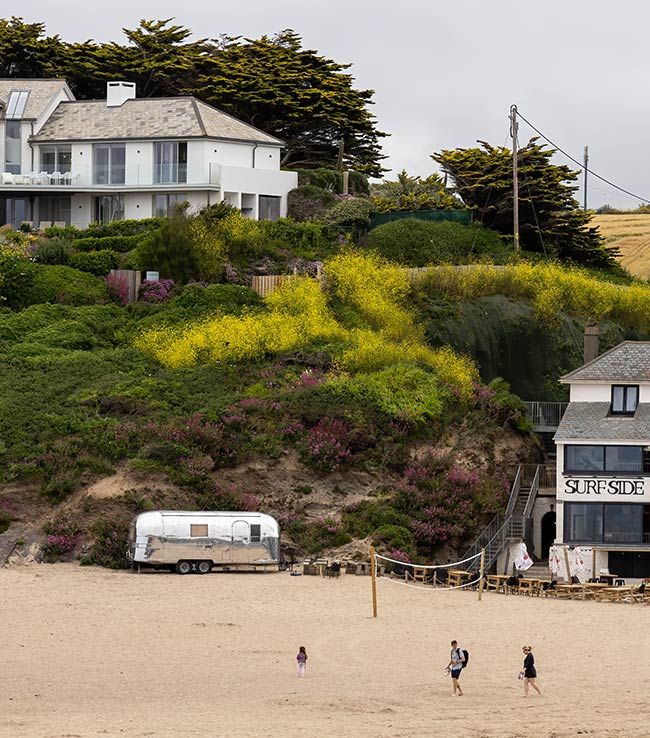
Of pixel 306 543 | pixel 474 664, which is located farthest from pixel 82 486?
pixel 474 664

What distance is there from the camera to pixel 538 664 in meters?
42.8

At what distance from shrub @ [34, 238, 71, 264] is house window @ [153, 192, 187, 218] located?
6.37 meters

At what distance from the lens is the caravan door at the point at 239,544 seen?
5334cm

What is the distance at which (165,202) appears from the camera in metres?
78.6

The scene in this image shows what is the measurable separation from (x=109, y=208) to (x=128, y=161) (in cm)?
227

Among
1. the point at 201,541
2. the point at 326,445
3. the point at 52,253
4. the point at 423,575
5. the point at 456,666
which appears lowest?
Result: the point at 423,575

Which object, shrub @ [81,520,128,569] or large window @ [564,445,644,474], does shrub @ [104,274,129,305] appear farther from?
large window @ [564,445,644,474]

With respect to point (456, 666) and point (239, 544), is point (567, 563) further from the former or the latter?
point (456, 666)

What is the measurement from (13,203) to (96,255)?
31.8 feet

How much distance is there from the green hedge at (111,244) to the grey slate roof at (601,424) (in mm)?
21716

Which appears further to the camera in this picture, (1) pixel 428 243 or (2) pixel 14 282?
(1) pixel 428 243

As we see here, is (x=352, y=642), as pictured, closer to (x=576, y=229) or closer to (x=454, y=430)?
(x=454, y=430)

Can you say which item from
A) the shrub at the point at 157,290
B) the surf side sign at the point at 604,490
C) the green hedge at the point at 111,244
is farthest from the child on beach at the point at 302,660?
the green hedge at the point at 111,244

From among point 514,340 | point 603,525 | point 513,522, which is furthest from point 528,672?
point 514,340
